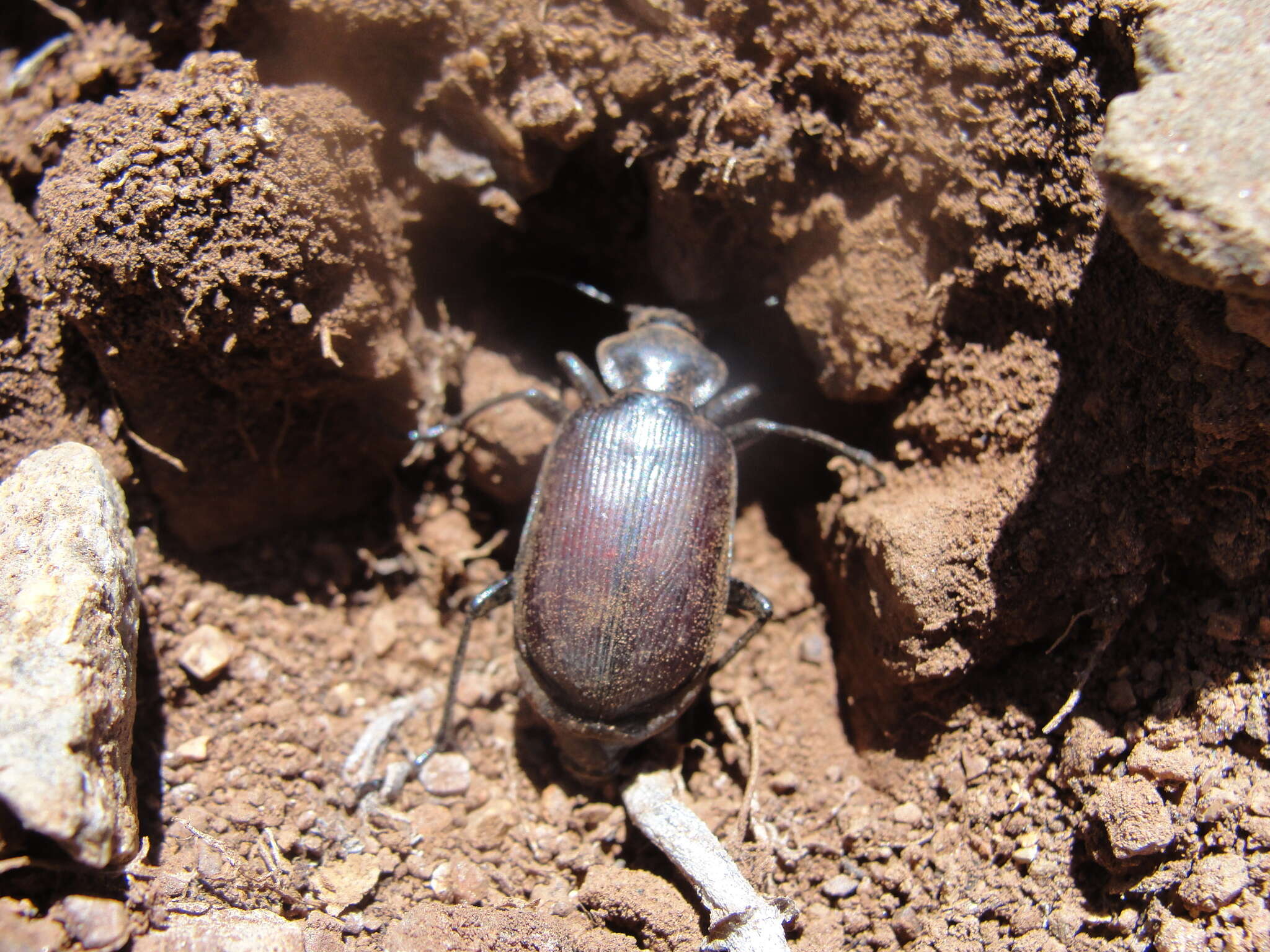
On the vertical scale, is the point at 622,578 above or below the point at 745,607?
above

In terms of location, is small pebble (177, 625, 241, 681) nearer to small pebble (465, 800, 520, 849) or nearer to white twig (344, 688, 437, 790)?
→ white twig (344, 688, 437, 790)

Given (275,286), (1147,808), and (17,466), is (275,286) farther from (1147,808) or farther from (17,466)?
(1147,808)

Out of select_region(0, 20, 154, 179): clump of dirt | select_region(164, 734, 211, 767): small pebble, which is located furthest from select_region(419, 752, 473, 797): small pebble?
select_region(0, 20, 154, 179): clump of dirt

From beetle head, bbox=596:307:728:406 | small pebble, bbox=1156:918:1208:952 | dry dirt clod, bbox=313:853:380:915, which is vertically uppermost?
beetle head, bbox=596:307:728:406

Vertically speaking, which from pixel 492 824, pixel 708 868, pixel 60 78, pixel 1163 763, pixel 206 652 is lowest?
pixel 492 824

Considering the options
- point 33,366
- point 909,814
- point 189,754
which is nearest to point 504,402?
point 33,366

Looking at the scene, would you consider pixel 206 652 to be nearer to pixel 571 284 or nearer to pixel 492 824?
pixel 492 824

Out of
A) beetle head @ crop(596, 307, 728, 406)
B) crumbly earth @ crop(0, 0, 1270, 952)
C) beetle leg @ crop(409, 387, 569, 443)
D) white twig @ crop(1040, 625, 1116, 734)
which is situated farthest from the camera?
beetle head @ crop(596, 307, 728, 406)

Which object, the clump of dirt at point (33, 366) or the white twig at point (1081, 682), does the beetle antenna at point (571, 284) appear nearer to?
the clump of dirt at point (33, 366)
